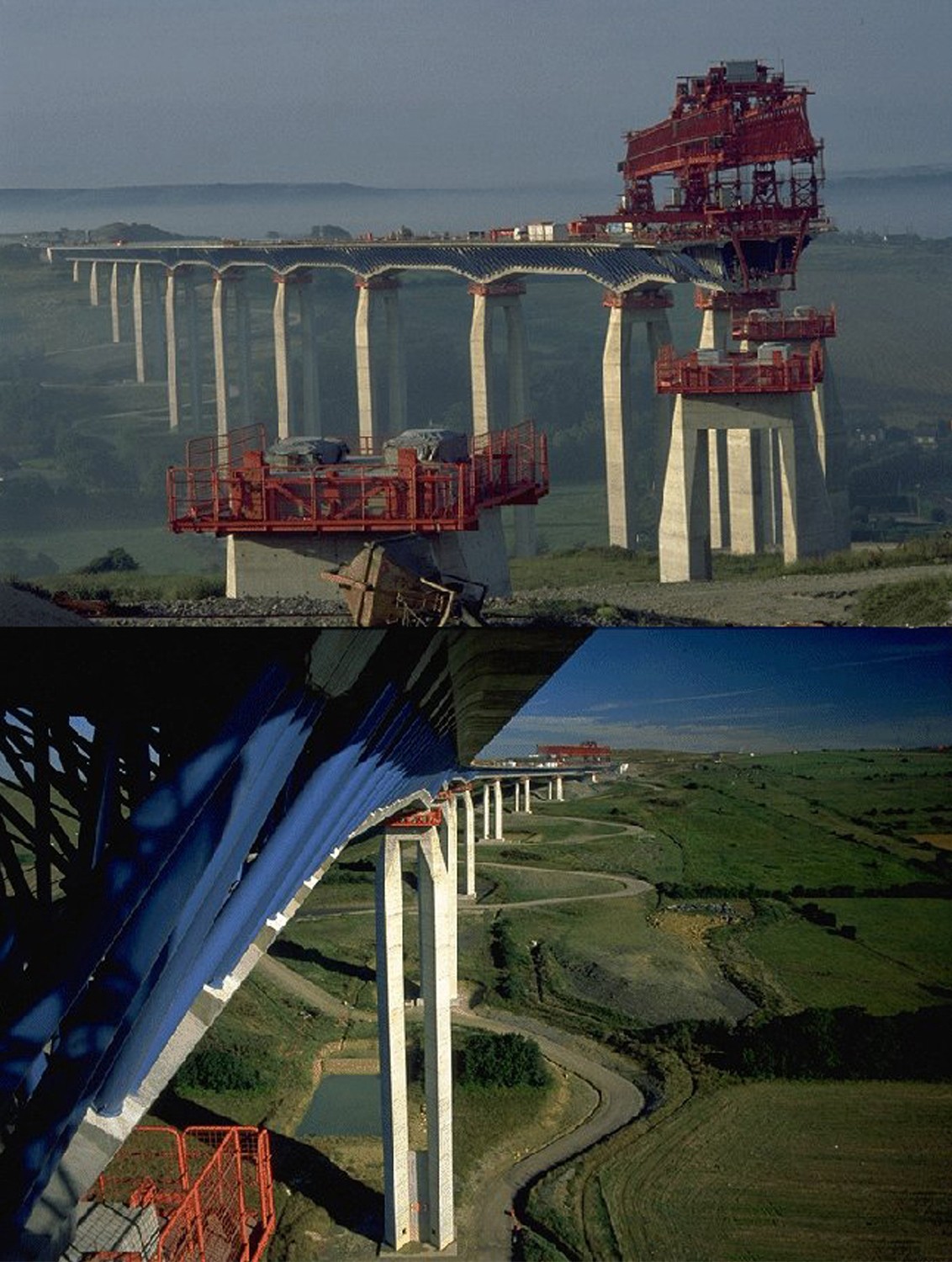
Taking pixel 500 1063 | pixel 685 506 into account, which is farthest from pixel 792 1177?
pixel 685 506

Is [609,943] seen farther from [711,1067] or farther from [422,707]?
[422,707]

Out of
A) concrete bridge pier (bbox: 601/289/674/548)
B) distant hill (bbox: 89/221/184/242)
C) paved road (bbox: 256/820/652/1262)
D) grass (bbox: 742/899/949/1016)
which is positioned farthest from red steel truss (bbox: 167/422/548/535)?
grass (bbox: 742/899/949/1016)

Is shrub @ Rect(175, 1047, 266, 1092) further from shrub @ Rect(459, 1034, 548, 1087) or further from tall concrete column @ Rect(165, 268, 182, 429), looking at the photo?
tall concrete column @ Rect(165, 268, 182, 429)

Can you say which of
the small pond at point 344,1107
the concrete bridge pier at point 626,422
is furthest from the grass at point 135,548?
the small pond at point 344,1107

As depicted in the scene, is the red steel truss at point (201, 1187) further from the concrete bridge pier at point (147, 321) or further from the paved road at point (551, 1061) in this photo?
the concrete bridge pier at point (147, 321)

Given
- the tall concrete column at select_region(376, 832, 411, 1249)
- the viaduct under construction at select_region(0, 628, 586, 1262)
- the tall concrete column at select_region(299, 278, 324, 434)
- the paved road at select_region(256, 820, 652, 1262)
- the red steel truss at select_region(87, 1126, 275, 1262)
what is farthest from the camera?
the paved road at select_region(256, 820, 652, 1262)

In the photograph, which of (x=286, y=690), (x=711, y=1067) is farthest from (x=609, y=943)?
(x=286, y=690)
